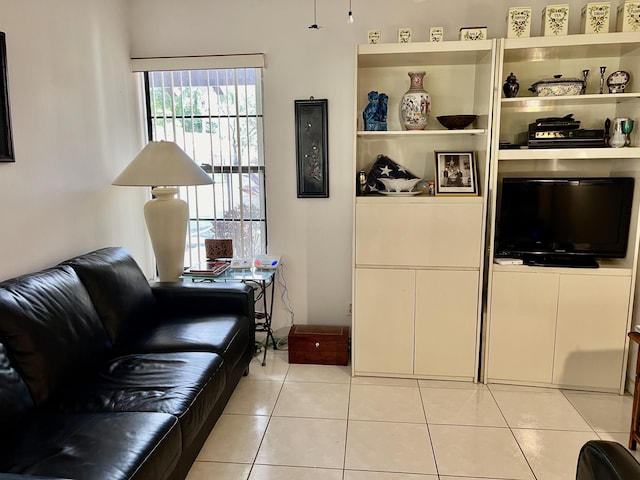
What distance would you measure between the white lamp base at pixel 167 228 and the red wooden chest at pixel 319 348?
3.13 feet

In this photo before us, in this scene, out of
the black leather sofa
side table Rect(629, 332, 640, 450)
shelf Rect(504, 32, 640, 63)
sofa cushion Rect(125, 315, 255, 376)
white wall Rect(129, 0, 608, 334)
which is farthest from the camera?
white wall Rect(129, 0, 608, 334)

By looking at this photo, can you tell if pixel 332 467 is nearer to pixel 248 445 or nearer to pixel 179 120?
pixel 248 445

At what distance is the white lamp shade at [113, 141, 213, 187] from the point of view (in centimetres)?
283

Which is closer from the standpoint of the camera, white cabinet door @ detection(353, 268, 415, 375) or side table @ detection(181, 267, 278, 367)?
white cabinet door @ detection(353, 268, 415, 375)

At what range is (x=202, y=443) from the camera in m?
2.29

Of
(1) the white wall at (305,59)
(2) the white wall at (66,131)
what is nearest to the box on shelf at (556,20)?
(1) the white wall at (305,59)

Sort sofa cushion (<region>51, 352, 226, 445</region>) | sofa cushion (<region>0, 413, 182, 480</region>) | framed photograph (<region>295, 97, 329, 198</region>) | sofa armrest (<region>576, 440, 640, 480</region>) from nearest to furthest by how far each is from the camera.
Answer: sofa armrest (<region>576, 440, 640, 480</region>) → sofa cushion (<region>0, 413, 182, 480</region>) → sofa cushion (<region>51, 352, 226, 445</region>) → framed photograph (<region>295, 97, 329, 198</region>)

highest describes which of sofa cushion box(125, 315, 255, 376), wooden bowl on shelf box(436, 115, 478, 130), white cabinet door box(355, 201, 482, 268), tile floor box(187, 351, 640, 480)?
wooden bowl on shelf box(436, 115, 478, 130)

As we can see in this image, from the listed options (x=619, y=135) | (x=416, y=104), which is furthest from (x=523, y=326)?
(x=416, y=104)

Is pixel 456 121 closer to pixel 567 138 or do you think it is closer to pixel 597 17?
pixel 567 138

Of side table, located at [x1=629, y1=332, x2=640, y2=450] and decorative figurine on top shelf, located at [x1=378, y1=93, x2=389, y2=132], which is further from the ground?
decorative figurine on top shelf, located at [x1=378, y1=93, x2=389, y2=132]

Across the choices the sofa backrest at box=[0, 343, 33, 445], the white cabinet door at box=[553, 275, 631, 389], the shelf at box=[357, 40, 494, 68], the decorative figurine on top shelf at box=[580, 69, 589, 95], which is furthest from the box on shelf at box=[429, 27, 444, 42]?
the sofa backrest at box=[0, 343, 33, 445]

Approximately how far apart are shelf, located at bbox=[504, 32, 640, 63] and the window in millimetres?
1731

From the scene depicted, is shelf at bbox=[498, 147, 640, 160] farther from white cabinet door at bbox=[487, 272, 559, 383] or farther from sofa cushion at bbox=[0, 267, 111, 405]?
sofa cushion at bbox=[0, 267, 111, 405]
